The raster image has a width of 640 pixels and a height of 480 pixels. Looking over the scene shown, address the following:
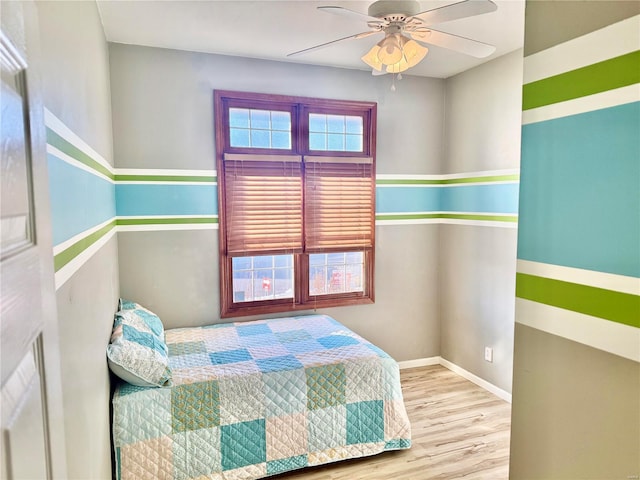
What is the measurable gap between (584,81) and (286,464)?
242cm

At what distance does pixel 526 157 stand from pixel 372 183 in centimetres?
286

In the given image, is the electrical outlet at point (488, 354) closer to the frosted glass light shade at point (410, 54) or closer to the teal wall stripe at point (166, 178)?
the frosted glass light shade at point (410, 54)

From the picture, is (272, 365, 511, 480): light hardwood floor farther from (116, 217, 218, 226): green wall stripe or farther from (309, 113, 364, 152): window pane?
(309, 113, 364, 152): window pane

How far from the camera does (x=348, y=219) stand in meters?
3.76

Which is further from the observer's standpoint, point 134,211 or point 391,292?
point 391,292

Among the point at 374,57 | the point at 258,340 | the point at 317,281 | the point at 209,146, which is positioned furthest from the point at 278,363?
the point at 374,57

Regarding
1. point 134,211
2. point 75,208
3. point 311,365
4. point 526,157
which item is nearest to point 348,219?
point 311,365

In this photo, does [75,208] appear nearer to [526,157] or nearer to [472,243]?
[526,157]

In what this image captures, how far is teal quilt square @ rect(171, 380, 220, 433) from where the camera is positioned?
2279 millimetres

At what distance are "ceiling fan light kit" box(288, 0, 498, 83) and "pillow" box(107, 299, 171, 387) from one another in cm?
198

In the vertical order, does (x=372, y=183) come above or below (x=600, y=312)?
above

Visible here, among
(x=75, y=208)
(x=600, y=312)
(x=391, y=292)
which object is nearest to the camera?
(x=600, y=312)

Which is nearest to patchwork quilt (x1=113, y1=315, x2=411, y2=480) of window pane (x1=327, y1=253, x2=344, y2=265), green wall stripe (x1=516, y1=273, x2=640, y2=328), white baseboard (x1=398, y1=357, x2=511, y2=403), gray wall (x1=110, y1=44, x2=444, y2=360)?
gray wall (x1=110, y1=44, x2=444, y2=360)

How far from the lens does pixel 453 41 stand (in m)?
2.29
